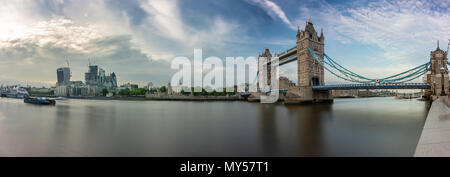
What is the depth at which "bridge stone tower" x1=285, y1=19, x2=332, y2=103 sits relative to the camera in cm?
2192

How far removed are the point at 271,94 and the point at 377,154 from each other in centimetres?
2917

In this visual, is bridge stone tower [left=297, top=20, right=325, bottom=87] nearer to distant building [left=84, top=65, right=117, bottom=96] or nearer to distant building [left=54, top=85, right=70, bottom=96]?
distant building [left=54, top=85, right=70, bottom=96]

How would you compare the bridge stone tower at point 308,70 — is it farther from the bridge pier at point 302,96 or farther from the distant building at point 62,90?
the distant building at point 62,90

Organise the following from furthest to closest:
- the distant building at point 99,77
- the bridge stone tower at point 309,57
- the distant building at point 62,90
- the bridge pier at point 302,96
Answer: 1. the distant building at point 99,77
2. the distant building at point 62,90
3. the bridge stone tower at point 309,57
4. the bridge pier at point 302,96

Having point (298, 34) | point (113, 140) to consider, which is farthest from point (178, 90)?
point (113, 140)

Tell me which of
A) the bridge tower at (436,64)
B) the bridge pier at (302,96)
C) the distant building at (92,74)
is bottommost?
the bridge pier at (302,96)

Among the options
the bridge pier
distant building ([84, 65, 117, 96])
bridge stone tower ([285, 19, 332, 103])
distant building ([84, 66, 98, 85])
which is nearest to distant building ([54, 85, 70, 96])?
distant building ([84, 65, 117, 96])

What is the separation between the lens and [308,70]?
77.5ft

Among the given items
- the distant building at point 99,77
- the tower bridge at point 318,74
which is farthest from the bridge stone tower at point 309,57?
the distant building at point 99,77

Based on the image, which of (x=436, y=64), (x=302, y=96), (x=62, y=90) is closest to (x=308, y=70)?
(x=302, y=96)

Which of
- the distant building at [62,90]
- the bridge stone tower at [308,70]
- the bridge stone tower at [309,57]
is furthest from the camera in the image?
the distant building at [62,90]

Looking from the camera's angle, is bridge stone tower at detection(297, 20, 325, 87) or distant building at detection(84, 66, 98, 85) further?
distant building at detection(84, 66, 98, 85)

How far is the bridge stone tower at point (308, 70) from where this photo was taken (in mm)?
21922
